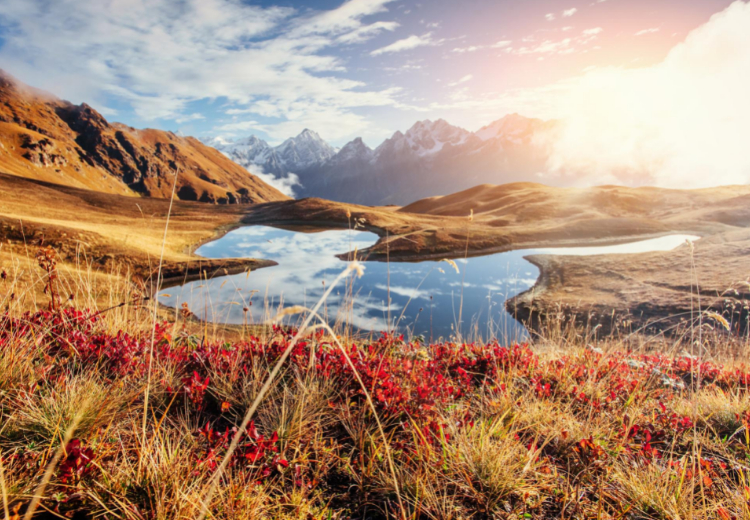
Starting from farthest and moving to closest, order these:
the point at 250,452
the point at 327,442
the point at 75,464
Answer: the point at 327,442
the point at 250,452
the point at 75,464

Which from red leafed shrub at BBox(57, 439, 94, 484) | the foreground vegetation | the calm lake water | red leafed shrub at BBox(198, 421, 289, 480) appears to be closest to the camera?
red leafed shrub at BBox(57, 439, 94, 484)

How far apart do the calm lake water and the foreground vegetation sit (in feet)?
22.8

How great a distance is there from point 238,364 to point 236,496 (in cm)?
218

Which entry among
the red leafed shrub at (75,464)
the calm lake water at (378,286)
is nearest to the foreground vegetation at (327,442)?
the red leafed shrub at (75,464)

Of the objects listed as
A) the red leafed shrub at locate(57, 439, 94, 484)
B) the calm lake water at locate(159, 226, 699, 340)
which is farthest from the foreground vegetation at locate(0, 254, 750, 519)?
the calm lake water at locate(159, 226, 699, 340)

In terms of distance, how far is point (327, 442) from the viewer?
346 centimetres

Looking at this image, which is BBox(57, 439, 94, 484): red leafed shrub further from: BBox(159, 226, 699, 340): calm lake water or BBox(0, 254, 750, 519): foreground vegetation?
BBox(159, 226, 699, 340): calm lake water

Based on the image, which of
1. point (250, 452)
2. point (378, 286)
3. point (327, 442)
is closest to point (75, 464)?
point (250, 452)

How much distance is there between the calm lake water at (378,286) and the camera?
1920 centimetres

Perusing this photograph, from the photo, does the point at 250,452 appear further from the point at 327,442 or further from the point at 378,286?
the point at 378,286

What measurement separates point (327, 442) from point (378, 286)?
2389 cm

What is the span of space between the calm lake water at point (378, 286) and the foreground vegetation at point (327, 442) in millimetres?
6957

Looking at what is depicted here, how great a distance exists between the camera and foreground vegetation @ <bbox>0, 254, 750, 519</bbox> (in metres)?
2.39

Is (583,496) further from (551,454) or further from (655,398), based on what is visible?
(655,398)
